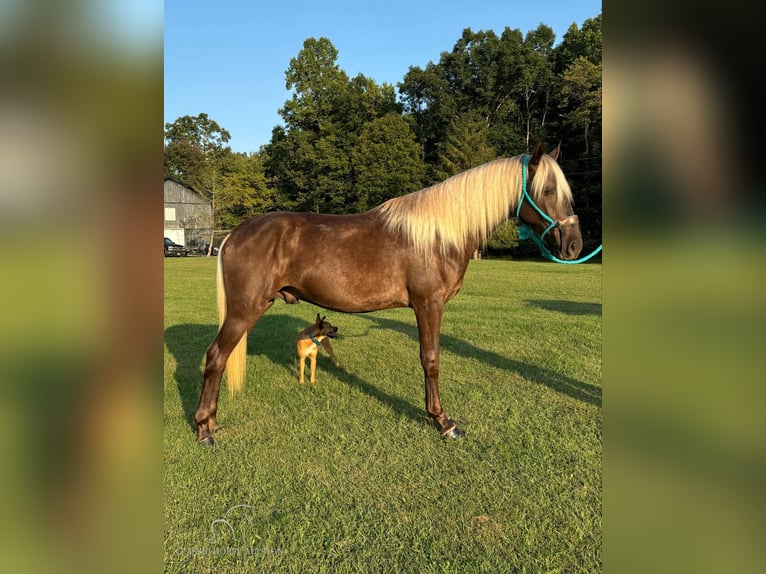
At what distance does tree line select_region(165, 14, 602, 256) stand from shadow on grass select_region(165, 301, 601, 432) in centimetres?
3547

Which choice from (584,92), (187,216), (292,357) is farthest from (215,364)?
(187,216)

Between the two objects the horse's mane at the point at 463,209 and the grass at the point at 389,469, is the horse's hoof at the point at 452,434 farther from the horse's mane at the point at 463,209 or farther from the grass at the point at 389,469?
the horse's mane at the point at 463,209

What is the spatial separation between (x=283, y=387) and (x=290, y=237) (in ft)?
7.38

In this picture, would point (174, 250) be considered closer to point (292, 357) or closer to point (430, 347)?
point (292, 357)

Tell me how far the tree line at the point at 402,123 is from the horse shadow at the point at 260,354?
119 feet

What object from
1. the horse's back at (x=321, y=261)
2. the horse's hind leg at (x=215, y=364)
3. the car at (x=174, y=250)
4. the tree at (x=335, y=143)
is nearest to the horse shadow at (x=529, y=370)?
the horse's back at (x=321, y=261)

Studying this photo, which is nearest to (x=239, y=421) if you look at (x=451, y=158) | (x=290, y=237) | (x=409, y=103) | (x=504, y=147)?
(x=290, y=237)

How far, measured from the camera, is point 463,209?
14.6ft

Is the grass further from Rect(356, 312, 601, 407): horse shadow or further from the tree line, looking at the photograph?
the tree line
